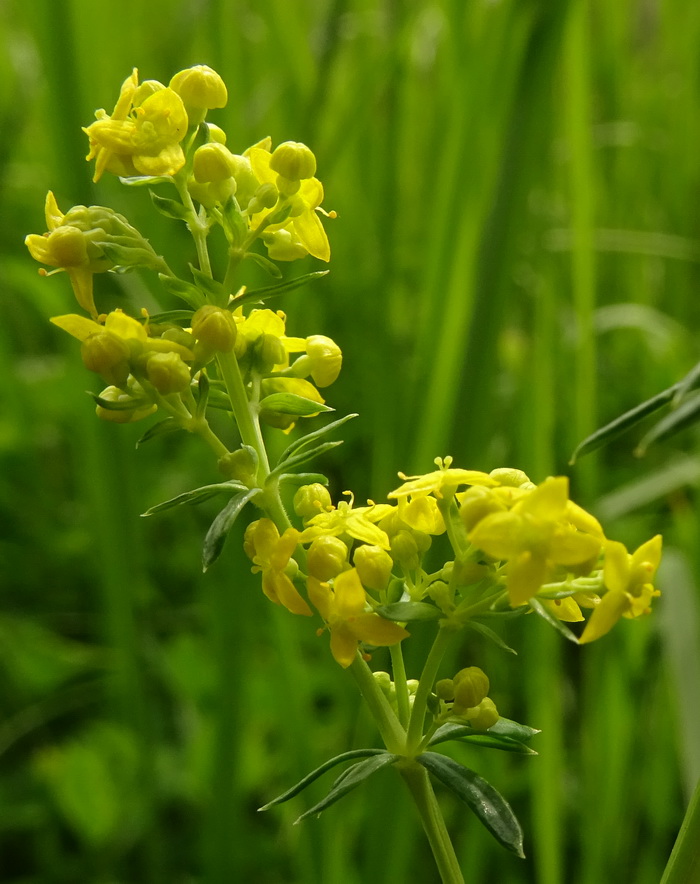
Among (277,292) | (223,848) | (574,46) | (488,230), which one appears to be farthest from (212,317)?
(574,46)

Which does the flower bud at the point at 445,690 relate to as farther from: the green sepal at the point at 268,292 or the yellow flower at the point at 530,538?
the green sepal at the point at 268,292

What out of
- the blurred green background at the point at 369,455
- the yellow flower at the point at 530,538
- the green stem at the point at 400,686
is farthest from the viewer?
the blurred green background at the point at 369,455

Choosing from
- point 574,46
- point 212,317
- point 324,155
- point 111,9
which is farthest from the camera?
point 111,9

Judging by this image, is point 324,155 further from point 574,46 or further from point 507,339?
point 507,339

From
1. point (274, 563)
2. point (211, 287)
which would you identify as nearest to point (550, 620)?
point (274, 563)

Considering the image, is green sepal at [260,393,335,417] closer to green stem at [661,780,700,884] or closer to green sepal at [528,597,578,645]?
green sepal at [528,597,578,645]

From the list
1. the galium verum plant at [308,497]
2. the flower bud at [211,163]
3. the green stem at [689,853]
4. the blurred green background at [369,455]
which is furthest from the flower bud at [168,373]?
the blurred green background at [369,455]
